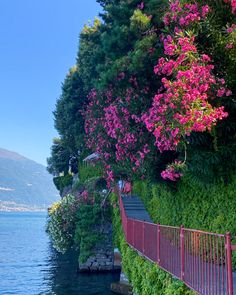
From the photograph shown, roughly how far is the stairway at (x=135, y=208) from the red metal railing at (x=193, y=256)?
8.41 m

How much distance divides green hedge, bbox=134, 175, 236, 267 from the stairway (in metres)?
1.05

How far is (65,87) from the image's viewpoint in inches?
1553

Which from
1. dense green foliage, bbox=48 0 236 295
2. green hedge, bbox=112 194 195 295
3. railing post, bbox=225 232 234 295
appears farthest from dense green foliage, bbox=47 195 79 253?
railing post, bbox=225 232 234 295

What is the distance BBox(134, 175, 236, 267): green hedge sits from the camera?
12.7m

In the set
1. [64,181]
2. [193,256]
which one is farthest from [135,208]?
[64,181]

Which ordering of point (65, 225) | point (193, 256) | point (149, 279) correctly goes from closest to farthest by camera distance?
1. point (193, 256)
2. point (149, 279)
3. point (65, 225)

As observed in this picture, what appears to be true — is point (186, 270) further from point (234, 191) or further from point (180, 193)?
point (180, 193)

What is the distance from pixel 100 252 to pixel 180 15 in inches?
712

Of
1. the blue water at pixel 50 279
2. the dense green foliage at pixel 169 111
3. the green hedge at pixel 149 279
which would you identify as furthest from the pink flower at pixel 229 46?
the blue water at pixel 50 279

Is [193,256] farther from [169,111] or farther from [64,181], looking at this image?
[64,181]

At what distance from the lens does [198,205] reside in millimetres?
14578

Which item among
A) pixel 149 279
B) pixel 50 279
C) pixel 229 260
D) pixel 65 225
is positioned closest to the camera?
pixel 229 260

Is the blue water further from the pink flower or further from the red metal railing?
the pink flower

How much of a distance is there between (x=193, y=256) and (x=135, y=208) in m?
15.0
